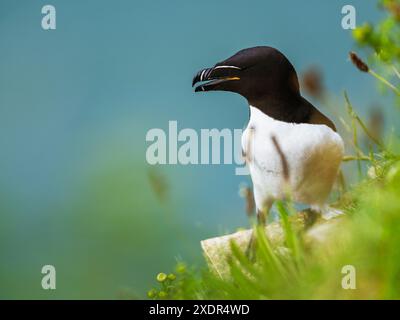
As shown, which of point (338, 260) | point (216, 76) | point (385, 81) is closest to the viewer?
point (338, 260)

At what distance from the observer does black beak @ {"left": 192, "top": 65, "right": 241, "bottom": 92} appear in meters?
2.33

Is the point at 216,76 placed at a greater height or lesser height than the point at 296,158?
greater

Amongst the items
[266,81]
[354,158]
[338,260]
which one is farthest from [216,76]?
[338,260]

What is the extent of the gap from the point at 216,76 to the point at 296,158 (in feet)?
1.41

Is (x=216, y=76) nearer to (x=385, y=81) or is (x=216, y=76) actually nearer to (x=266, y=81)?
(x=266, y=81)

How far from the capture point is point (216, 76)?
2.34 m

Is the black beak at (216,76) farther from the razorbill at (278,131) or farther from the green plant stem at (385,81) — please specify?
the green plant stem at (385,81)

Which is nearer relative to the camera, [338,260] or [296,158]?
[338,260]

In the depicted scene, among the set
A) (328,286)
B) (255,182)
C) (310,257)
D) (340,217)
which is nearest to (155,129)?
(255,182)

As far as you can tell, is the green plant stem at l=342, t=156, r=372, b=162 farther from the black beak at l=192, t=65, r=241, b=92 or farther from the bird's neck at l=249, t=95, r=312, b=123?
the black beak at l=192, t=65, r=241, b=92

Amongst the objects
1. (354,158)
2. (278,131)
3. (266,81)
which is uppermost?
(266,81)

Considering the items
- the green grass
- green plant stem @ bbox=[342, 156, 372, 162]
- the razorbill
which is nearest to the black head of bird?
the razorbill

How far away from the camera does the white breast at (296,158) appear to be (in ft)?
7.34
